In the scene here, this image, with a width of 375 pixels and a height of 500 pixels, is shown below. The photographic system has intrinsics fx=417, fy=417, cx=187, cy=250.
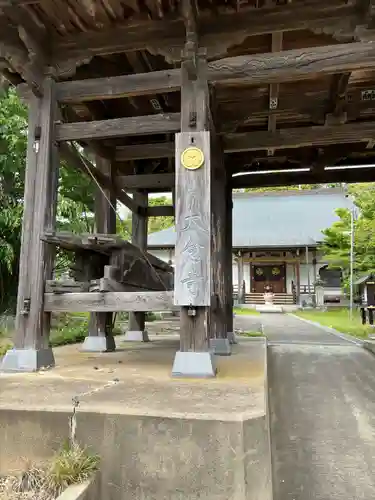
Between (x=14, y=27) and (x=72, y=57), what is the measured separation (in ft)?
2.16

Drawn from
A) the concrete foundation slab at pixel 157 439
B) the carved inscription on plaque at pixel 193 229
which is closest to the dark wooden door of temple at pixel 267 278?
the carved inscription on plaque at pixel 193 229

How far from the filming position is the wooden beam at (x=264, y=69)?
421 centimetres

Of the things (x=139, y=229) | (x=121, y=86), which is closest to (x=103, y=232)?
(x=139, y=229)

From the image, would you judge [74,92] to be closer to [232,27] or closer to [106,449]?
[232,27]

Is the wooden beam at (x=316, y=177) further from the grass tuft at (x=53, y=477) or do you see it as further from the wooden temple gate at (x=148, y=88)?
the grass tuft at (x=53, y=477)

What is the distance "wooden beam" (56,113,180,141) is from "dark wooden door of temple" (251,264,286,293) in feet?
77.9

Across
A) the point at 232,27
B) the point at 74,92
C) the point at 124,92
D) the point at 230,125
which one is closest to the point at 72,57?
the point at 74,92

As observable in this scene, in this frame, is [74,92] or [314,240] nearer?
[74,92]

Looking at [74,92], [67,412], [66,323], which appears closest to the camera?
[67,412]

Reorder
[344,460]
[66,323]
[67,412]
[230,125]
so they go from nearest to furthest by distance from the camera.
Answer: [67,412]
[344,460]
[230,125]
[66,323]

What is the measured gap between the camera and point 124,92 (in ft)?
15.5

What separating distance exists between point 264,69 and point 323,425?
3.90 metres

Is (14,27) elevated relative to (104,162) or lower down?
elevated

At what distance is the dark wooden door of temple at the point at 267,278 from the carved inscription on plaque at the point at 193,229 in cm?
2405
